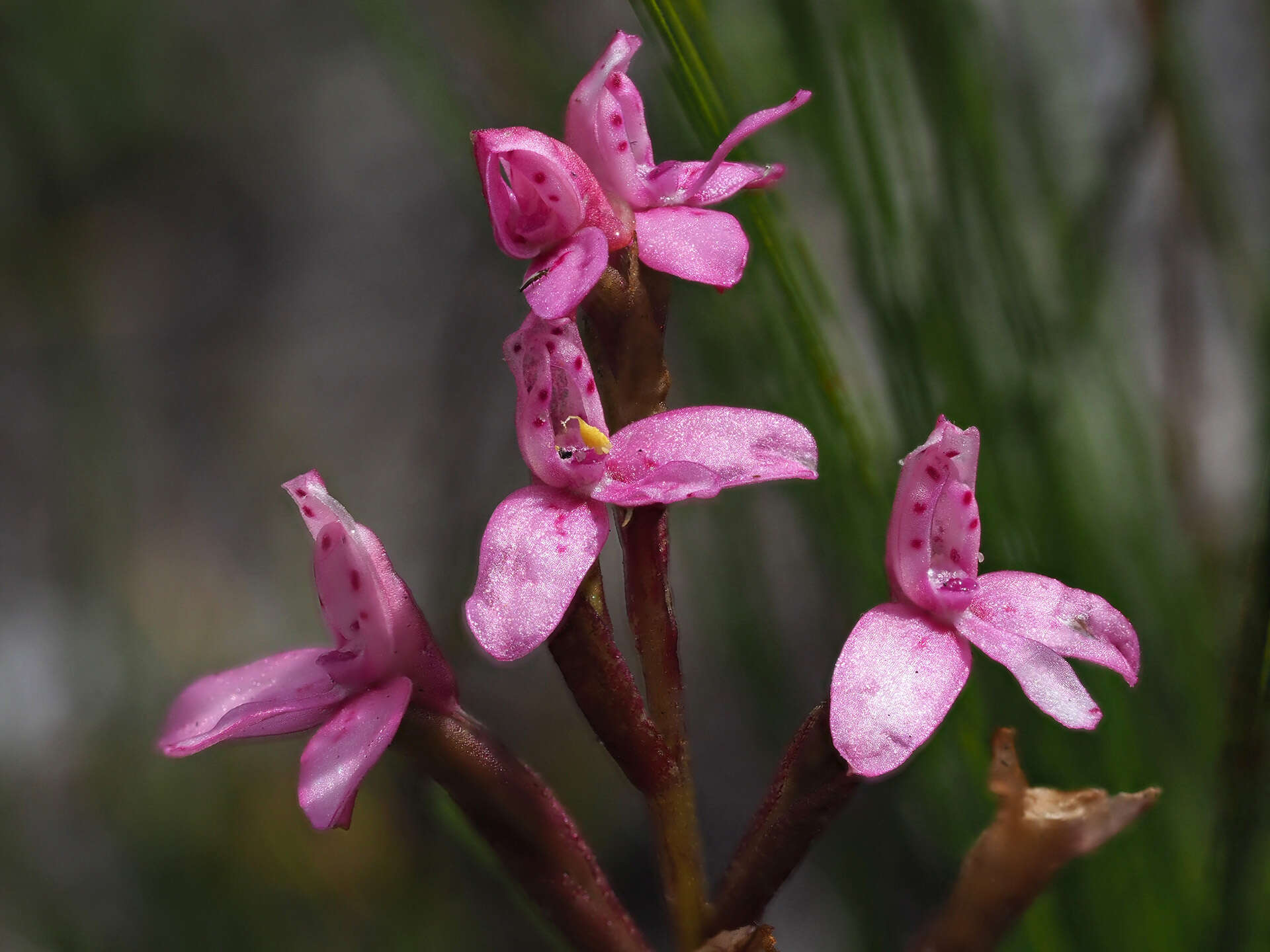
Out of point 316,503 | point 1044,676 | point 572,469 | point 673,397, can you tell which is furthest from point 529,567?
point 673,397

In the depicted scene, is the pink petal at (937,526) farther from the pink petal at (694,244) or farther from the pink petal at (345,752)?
the pink petal at (345,752)

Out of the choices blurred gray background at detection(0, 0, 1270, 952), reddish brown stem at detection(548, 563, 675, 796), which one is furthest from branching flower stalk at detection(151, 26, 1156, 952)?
blurred gray background at detection(0, 0, 1270, 952)

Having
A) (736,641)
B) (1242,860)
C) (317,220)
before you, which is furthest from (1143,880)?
(317,220)

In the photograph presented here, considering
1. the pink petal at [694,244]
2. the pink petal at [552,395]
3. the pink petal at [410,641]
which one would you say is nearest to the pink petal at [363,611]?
the pink petal at [410,641]

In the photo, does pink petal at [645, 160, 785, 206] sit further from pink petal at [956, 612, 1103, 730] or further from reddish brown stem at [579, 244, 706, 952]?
pink petal at [956, 612, 1103, 730]

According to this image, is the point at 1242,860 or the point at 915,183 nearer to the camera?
the point at 1242,860

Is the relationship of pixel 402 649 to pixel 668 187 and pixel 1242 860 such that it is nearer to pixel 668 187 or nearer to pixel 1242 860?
pixel 668 187
